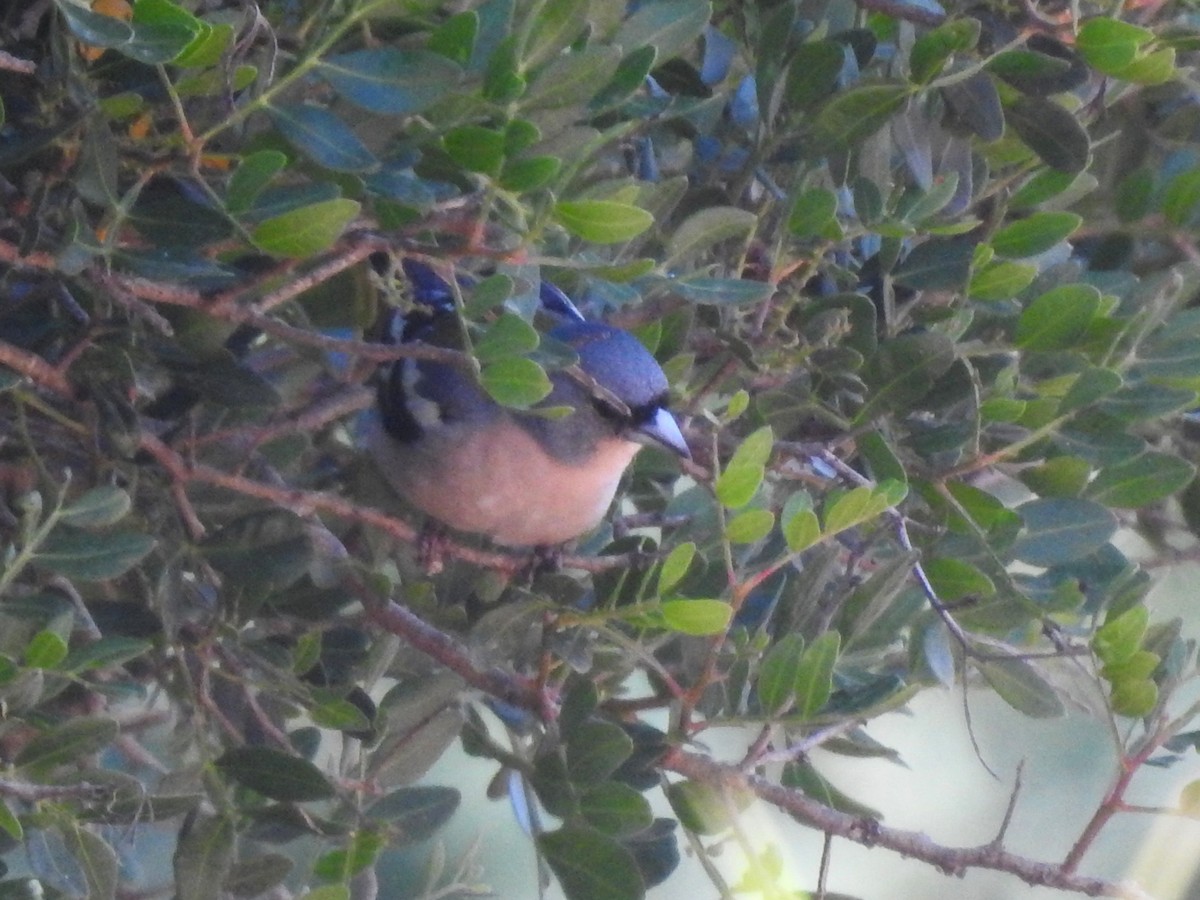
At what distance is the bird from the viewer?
6.48 ft

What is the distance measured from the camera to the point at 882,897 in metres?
3.49

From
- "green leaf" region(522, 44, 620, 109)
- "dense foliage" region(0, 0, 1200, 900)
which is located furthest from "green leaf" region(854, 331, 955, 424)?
"green leaf" region(522, 44, 620, 109)

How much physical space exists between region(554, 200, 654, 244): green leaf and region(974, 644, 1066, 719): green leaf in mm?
680

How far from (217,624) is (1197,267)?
1.18 metres

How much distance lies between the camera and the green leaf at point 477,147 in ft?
3.89

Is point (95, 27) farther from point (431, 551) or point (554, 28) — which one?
point (431, 551)

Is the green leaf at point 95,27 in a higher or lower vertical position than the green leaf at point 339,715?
higher

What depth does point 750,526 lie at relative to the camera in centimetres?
136

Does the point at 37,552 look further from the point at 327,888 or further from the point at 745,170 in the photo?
the point at 745,170

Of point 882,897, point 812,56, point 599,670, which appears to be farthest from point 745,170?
point 882,897

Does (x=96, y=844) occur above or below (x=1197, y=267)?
below

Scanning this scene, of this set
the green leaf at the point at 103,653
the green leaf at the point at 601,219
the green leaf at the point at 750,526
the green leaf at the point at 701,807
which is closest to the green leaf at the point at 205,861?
the green leaf at the point at 103,653

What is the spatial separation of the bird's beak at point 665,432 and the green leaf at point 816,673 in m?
0.38

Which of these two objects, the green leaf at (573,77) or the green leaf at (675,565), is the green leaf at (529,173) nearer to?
the green leaf at (573,77)
